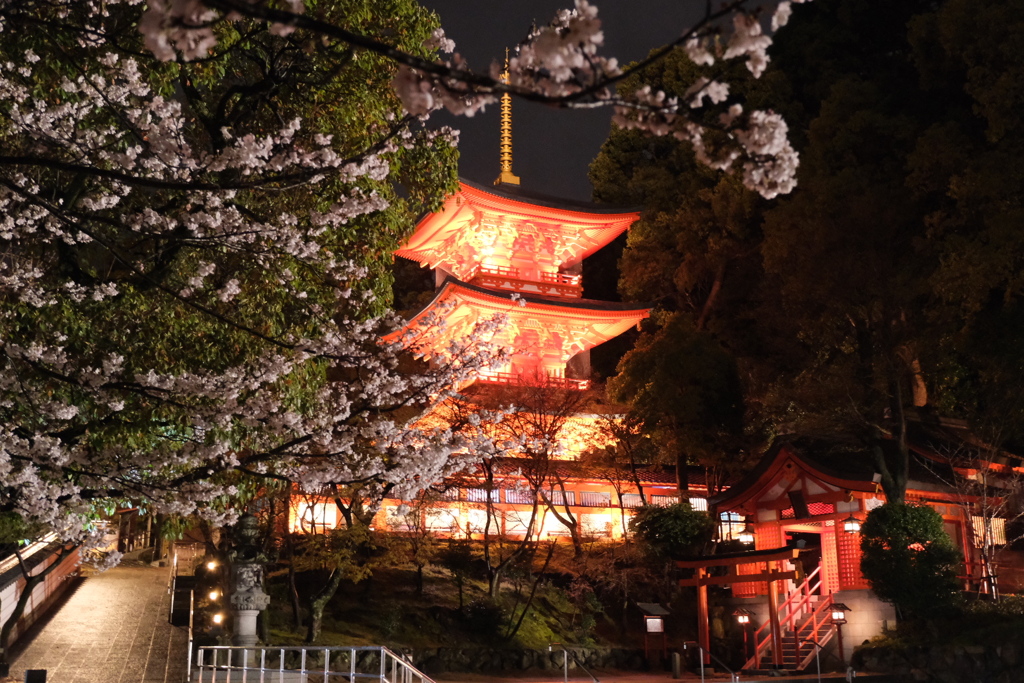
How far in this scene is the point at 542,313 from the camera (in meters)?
28.6

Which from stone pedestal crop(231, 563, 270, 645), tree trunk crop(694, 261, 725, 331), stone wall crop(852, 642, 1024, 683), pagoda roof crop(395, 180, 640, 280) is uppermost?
pagoda roof crop(395, 180, 640, 280)

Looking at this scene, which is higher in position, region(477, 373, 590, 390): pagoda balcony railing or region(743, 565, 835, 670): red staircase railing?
region(477, 373, 590, 390): pagoda balcony railing

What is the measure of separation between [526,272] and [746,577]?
15.0 meters

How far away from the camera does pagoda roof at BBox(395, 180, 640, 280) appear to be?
95.9 ft

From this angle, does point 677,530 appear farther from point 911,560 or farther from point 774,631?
point 911,560

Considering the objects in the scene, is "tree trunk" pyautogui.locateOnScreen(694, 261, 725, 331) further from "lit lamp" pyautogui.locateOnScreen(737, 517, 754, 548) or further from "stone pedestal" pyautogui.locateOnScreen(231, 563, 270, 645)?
"stone pedestal" pyautogui.locateOnScreen(231, 563, 270, 645)

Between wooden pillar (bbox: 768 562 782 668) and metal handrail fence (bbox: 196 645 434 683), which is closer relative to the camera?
metal handrail fence (bbox: 196 645 434 683)

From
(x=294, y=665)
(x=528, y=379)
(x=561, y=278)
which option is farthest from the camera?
(x=561, y=278)

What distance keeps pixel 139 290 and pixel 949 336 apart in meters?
19.4

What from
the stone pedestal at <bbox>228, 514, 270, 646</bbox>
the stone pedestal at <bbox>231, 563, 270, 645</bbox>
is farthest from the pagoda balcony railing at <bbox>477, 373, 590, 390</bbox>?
the stone pedestal at <bbox>231, 563, 270, 645</bbox>

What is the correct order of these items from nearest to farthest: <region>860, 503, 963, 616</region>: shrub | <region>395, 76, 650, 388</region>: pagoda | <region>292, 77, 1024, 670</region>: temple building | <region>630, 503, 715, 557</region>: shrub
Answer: <region>860, 503, 963, 616</region>: shrub, <region>292, 77, 1024, 670</region>: temple building, <region>630, 503, 715, 557</region>: shrub, <region>395, 76, 650, 388</region>: pagoda

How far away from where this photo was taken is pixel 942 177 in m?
22.2

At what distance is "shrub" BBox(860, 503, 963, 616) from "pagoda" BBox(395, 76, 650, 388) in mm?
12022

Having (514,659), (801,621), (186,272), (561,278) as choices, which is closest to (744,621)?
(801,621)
